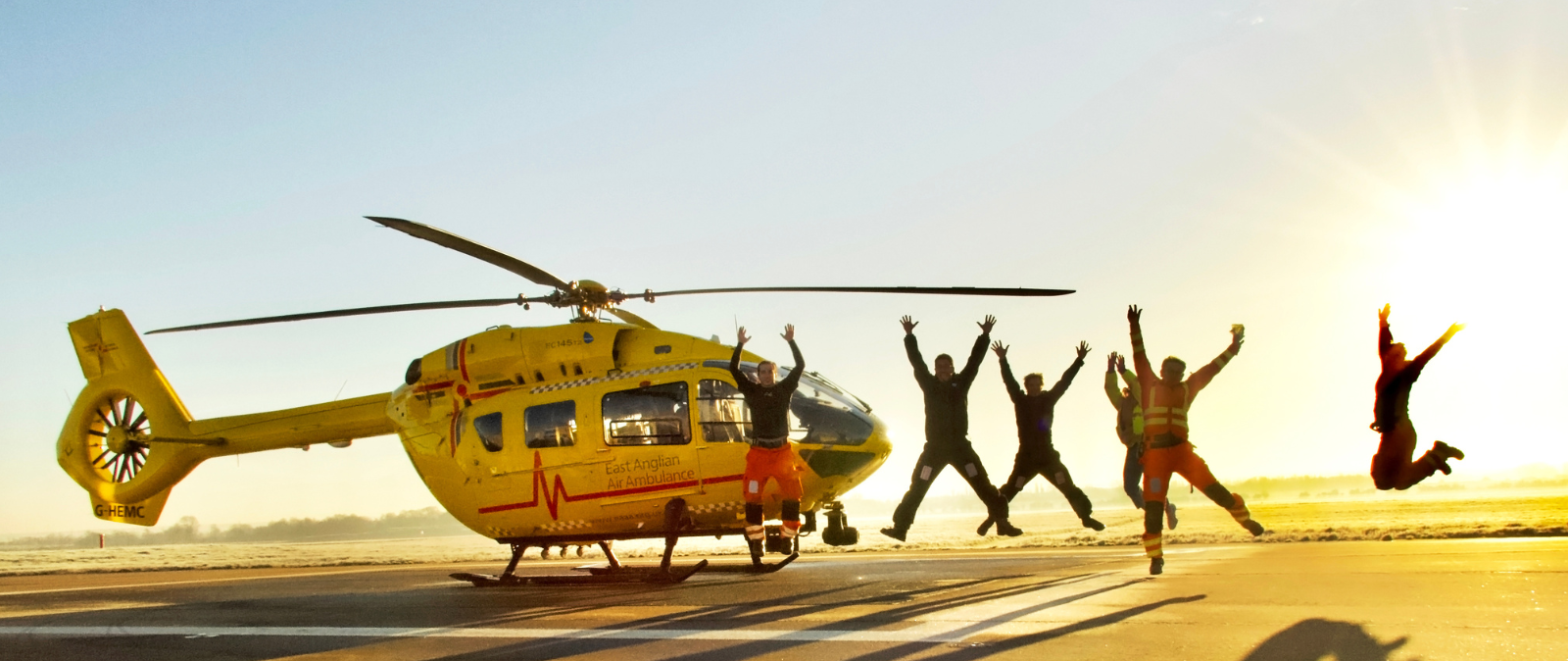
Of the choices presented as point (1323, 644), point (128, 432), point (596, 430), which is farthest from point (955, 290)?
point (128, 432)

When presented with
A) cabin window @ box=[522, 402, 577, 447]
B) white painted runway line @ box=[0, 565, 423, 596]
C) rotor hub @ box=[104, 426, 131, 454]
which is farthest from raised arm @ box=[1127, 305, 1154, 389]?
rotor hub @ box=[104, 426, 131, 454]

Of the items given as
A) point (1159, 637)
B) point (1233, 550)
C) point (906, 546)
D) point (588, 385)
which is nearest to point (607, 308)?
point (588, 385)

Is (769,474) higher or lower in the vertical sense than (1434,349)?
lower

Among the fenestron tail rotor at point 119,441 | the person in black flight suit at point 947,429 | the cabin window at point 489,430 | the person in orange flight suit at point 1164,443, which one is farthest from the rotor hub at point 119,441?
the person in orange flight suit at point 1164,443

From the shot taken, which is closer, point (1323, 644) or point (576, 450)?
point (1323, 644)

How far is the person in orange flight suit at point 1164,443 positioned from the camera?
28.6 ft

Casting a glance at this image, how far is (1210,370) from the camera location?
29.4 feet

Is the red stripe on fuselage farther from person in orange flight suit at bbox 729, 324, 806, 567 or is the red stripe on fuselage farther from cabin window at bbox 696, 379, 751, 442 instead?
person in orange flight suit at bbox 729, 324, 806, 567

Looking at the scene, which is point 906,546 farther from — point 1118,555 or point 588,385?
point 588,385

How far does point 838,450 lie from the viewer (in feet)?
37.7

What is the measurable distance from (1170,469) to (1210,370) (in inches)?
38.4

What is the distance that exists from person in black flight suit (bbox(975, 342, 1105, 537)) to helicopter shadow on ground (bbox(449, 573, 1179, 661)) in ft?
5.81

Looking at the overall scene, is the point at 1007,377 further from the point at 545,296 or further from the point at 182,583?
the point at 182,583

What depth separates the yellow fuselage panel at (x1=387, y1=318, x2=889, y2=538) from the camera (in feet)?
37.6
